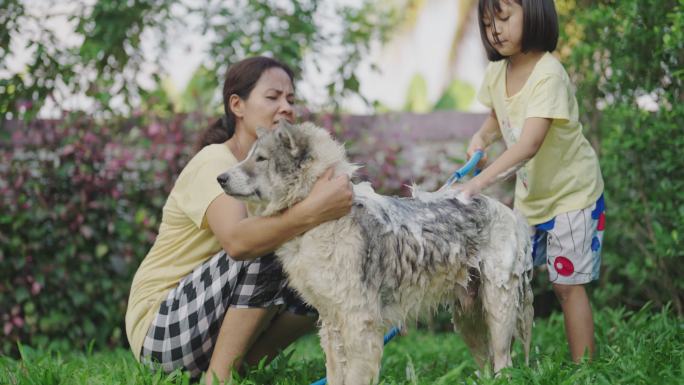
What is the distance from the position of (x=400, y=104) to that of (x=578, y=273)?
11.4 m

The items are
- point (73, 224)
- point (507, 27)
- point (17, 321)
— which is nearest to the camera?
point (507, 27)

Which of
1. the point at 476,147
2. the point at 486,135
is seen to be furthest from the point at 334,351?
the point at 486,135

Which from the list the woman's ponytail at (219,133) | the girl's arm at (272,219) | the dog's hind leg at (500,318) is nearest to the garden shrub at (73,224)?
the woman's ponytail at (219,133)

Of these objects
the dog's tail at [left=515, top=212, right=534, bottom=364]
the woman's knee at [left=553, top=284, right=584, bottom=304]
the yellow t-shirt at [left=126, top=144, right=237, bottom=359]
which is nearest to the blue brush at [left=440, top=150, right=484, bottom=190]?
the dog's tail at [left=515, top=212, right=534, bottom=364]

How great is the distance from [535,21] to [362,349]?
172 cm

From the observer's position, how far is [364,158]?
609 cm

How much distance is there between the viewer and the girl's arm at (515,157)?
325cm

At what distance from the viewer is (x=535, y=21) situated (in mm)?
3379

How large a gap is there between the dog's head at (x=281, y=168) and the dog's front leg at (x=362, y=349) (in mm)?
571

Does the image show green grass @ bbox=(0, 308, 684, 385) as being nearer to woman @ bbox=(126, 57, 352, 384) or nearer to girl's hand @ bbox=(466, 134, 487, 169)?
woman @ bbox=(126, 57, 352, 384)

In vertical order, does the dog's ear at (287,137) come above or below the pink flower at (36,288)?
above

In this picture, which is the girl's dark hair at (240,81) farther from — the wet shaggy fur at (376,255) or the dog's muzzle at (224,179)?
the dog's muzzle at (224,179)

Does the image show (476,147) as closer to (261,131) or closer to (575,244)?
(575,244)

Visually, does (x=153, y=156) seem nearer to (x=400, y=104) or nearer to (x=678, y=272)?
A: (x=678, y=272)
